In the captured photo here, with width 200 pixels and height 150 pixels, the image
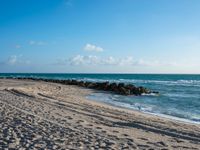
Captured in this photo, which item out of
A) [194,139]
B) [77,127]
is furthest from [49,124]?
[194,139]

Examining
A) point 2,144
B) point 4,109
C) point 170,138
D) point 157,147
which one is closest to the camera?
point 2,144

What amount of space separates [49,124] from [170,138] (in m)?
3.96

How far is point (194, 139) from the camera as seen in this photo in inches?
366

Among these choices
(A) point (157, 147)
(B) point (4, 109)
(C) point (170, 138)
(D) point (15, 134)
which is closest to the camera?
(A) point (157, 147)

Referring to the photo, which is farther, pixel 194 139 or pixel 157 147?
pixel 194 139

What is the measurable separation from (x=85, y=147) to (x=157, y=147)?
1.88m

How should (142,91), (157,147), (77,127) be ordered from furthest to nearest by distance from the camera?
(142,91) → (77,127) → (157,147)

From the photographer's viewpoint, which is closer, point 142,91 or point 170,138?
point 170,138

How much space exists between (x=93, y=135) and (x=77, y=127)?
50.9 inches

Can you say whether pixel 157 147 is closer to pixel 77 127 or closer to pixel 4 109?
pixel 77 127

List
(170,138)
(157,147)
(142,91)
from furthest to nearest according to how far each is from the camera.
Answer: (142,91)
(170,138)
(157,147)

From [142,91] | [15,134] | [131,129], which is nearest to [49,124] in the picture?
[15,134]

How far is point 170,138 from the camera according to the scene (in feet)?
30.0

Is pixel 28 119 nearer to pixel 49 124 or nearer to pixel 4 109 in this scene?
pixel 49 124
